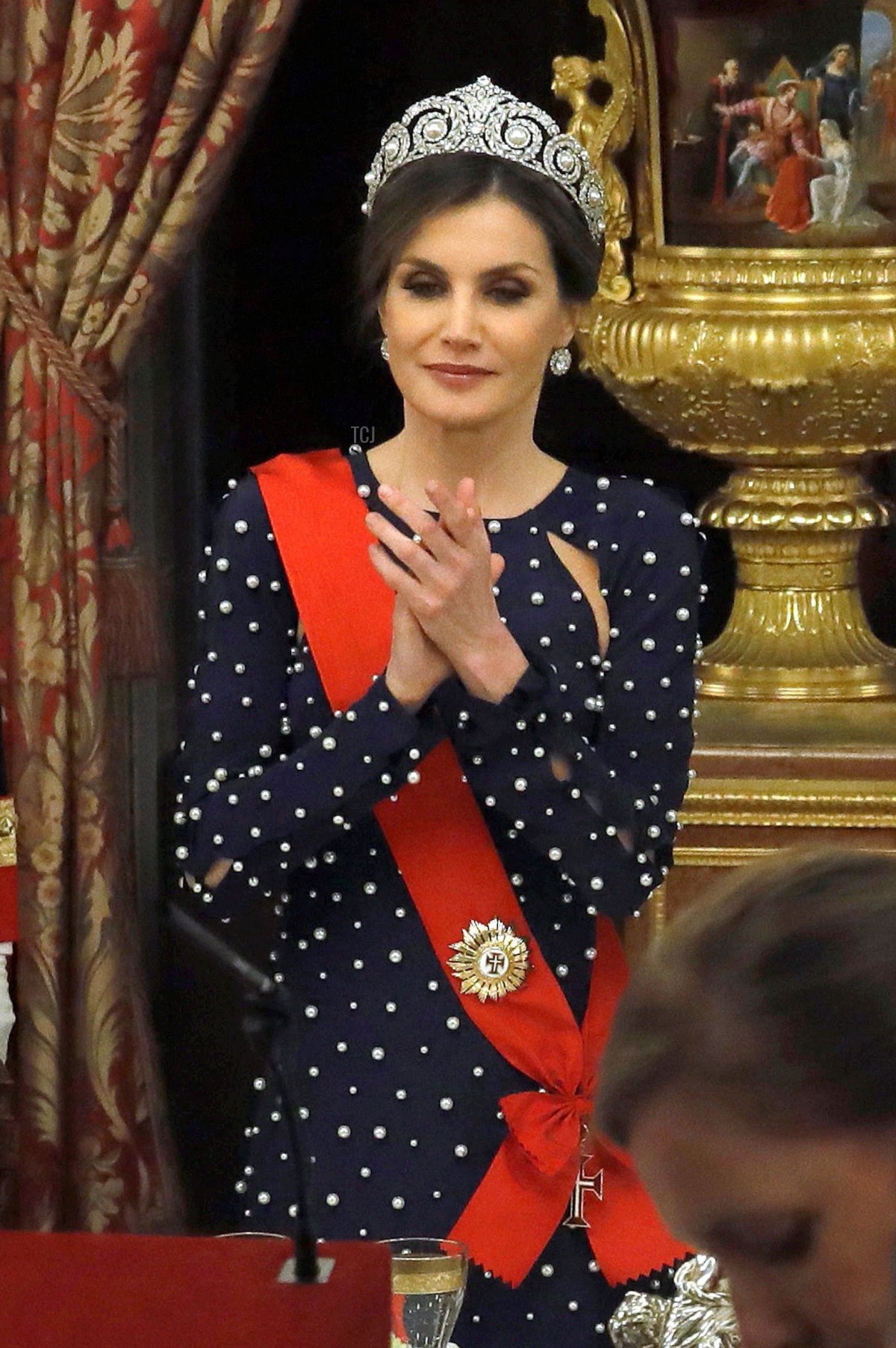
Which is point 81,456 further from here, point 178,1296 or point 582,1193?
point 178,1296

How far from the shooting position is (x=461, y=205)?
1.36 metres

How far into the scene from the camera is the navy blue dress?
1.37m

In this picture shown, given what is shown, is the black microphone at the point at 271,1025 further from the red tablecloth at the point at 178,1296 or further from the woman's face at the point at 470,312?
the woman's face at the point at 470,312

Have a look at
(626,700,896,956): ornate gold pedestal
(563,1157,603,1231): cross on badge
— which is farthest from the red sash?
(626,700,896,956): ornate gold pedestal

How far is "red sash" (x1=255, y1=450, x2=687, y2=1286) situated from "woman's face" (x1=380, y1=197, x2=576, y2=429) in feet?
0.39

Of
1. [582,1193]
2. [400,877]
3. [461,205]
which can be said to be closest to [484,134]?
[461,205]

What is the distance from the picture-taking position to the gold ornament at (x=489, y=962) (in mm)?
1407

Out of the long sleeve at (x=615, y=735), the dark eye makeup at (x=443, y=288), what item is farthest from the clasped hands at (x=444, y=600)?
the dark eye makeup at (x=443, y=288)

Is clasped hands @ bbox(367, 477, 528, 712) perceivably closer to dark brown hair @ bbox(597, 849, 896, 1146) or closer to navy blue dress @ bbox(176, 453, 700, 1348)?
navy blue dress @ bbox(176, 453, 700, 1348)

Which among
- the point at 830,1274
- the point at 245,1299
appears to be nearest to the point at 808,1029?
the point at 830,1274

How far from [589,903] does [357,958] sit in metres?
0.16

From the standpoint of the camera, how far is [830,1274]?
0.57 m

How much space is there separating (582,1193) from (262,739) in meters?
0.35

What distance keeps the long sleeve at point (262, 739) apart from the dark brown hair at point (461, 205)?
173mm
